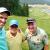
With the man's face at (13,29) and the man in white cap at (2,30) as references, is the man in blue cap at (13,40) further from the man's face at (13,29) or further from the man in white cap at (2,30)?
the man in white cap at (2,30)

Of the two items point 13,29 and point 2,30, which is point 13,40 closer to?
point 13,29

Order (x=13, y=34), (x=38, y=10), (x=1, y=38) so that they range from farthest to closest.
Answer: (x=38, y=10), (x=13, y=34), (x=1, y=38)

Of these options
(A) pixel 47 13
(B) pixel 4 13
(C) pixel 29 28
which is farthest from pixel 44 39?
(A) pixel 47 13

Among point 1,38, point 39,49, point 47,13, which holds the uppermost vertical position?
point 1,38

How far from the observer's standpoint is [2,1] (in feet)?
124

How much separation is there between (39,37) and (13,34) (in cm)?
43

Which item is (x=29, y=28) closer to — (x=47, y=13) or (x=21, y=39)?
(x=21, y=39)

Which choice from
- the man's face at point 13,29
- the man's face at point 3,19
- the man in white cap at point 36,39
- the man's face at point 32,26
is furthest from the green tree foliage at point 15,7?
the man's face at point 3,19

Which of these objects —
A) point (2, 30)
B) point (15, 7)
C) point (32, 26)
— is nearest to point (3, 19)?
point (2, 30)

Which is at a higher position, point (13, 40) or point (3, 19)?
point (3, 19)

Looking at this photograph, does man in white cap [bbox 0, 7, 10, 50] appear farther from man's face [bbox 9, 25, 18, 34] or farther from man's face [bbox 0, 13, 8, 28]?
man's face [bbox 9, 25, 18, 34]

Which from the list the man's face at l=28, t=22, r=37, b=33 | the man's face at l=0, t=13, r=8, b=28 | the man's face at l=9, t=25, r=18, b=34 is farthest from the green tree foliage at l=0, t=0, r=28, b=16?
the man's face at l=0, t=13, r=8, b=28

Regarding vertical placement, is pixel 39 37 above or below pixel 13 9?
above

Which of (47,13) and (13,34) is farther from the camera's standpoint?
(47,13)
